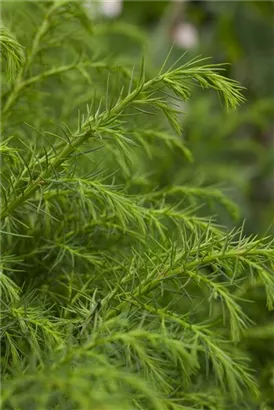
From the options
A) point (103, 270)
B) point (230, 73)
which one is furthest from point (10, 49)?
point (230, 73)

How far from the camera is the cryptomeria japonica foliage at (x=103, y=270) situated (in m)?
0.28

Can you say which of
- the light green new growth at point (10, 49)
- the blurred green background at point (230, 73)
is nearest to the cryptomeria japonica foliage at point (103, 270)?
the light green new growth at point (10, 49)

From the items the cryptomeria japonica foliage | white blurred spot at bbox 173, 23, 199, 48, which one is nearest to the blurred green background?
white blurred spot at bbox 173, 23, 199, 48

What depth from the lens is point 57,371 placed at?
262 mm

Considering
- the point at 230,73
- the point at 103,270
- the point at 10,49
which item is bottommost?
the point at 230,73

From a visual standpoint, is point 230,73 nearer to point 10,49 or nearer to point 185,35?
point 185,35

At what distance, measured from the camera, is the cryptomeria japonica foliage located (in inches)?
10.9

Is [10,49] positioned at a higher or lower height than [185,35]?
higher

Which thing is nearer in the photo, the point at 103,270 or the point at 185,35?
the point at 103,270

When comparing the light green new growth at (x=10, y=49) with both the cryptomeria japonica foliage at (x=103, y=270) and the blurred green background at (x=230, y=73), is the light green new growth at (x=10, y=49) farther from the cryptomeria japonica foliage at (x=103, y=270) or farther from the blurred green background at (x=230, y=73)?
the blurred green background at (x=230, y=73)

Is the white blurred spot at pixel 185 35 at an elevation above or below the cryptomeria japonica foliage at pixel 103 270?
below

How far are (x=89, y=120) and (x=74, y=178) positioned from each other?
29mm

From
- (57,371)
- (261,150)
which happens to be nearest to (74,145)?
(57,371)

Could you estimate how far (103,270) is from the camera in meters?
0.38
